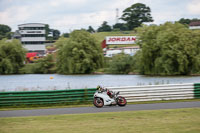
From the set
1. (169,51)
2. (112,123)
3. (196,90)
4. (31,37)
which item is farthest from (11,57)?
(31,37)

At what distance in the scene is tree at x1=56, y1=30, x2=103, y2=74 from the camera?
187 feet

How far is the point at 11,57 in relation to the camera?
210 feet

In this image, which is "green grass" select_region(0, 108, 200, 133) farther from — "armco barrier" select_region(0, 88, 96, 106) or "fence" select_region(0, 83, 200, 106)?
"armco barrier" select_region(0, 88, 96, 106)

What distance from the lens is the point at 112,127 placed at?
11250 mm

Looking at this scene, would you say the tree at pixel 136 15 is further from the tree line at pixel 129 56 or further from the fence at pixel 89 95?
the fence at pixel 89 95

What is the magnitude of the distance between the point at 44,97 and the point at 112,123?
6.97m

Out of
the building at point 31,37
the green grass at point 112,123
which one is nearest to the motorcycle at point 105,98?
the green grass at point 112,123

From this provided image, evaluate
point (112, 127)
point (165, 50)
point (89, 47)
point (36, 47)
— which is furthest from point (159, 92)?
point (36, 47)

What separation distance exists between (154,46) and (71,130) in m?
41.6

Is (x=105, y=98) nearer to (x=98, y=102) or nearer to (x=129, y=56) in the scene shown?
(x=98, y=102)

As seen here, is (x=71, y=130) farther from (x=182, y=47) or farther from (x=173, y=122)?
(x=182, y=47)

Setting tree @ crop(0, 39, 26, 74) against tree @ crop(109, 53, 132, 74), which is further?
tree @ crop(0, 39, 26, 74)

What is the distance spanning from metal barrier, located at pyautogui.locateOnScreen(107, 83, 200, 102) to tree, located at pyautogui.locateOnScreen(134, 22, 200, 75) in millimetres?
29580

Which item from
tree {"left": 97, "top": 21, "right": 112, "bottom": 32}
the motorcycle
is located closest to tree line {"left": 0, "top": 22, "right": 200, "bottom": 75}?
the motorcycle
